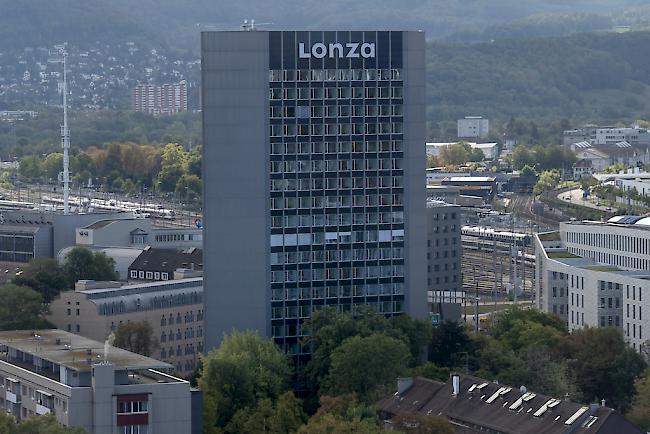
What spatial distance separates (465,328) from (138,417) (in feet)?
54.9

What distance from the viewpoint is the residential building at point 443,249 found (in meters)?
81.0

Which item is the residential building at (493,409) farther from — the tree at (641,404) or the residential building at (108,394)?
the residential building at (108,394)

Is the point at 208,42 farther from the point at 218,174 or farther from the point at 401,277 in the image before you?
the point at 401,277

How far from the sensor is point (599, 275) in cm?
6838

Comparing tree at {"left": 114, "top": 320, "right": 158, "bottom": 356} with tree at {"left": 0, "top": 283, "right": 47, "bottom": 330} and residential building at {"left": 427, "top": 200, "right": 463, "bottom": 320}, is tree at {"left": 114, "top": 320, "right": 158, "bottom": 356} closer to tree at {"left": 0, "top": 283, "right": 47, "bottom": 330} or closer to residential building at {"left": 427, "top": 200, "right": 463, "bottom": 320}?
tree at {"left": 0, "top": 283, "right": 47, "bottom": 330}

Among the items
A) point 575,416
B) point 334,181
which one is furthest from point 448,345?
point 575,416

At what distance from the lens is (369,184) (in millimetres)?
60875

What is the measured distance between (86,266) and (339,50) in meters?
18.4

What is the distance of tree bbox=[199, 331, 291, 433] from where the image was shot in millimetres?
52844

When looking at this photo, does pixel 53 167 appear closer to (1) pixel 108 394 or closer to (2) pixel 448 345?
(2) pixel 448 345

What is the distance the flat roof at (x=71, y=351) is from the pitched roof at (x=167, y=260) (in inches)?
866

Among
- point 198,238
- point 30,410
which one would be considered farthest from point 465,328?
point 198,238

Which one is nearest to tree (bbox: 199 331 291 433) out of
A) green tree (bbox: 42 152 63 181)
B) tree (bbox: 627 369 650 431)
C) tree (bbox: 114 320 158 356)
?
tree (bbox: 114 320 158 356)

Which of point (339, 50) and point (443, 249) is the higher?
point (339, 50)
